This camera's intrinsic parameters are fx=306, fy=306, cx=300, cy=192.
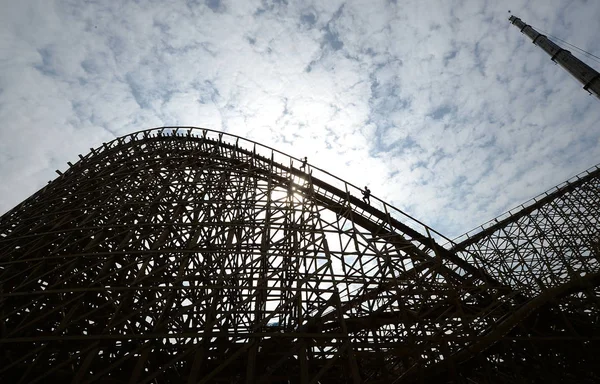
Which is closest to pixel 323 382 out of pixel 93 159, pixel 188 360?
pixel 188 360

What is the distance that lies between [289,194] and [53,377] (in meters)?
6.35

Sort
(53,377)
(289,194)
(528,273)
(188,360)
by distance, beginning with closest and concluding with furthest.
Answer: (53,377) → (188,360) → (289,194) → (528,273)

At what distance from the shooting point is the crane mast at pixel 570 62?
55.6 feet

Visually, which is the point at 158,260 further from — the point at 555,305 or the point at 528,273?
the point at 528,273

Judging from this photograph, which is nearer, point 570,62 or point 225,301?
point 225,301

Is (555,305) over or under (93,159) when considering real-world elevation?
under

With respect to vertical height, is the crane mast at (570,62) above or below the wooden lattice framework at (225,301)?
above

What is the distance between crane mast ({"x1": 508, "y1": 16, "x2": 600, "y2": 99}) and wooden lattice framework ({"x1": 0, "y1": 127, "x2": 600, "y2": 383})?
14.6 m

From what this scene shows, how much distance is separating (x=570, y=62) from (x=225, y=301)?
26297 mm

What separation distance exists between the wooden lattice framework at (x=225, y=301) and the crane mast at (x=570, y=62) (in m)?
14.6

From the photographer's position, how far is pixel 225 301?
24.4 ft

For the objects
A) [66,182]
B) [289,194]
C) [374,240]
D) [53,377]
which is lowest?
[53,377]

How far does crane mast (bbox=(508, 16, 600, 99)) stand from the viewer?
1695 cm

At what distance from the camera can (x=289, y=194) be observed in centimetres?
921
